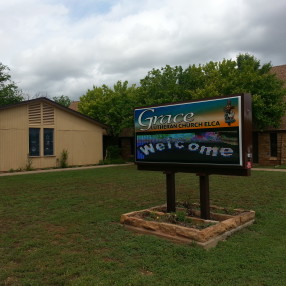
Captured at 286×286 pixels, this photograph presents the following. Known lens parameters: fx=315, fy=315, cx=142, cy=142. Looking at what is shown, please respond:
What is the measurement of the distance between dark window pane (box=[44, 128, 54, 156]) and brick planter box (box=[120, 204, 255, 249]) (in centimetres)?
1474

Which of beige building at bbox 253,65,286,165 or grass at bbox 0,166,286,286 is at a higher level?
beige building at bbox 253,65,286,165

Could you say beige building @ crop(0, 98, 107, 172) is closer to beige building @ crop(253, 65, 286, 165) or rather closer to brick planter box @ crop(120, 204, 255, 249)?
beige building @ crop(253, 65, 286, 165)

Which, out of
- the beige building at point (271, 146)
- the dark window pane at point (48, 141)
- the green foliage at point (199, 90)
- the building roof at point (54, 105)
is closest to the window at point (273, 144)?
the beige building at point (271, 146)

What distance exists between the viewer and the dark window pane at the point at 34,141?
19281 mm

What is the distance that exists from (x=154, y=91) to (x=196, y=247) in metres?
17.1

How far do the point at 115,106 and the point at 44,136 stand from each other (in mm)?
6344

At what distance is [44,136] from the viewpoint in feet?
65.6

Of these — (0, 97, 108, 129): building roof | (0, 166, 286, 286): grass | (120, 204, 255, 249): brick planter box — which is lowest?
(0, 166, 286, 286): grass

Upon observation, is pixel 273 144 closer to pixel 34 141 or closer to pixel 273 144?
pixel 273 144

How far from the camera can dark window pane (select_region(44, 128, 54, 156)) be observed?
20.1 meters

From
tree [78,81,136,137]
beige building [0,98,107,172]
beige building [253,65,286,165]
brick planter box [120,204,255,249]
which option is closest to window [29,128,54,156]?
beige building [0,98,107,172]

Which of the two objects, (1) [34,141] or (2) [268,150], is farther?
(2) [268,150]

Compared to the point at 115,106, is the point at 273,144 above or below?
below

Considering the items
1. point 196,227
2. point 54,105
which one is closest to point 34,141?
point 54,105
